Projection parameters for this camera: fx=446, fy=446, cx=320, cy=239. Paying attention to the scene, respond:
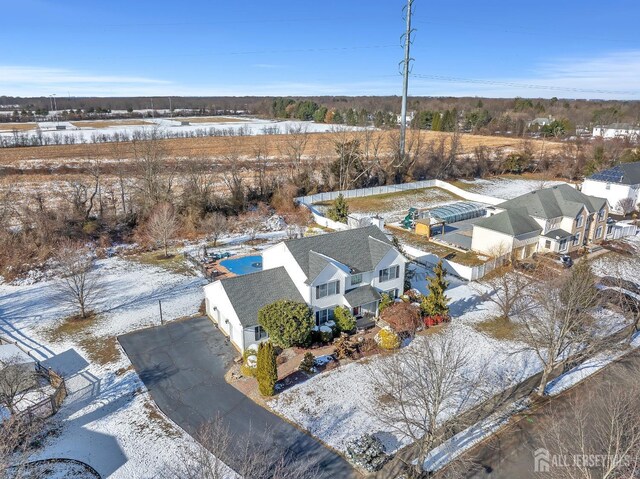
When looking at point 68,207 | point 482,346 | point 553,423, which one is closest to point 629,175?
point 482,346

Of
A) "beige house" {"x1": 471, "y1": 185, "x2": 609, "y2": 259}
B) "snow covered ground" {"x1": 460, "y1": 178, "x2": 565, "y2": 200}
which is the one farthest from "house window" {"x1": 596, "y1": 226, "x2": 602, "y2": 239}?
"snow covered ground" {"x1": 460, "y1": 178, "x2": 565, "y2": 200}

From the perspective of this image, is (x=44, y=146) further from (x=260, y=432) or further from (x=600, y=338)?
(x=600, y=338)

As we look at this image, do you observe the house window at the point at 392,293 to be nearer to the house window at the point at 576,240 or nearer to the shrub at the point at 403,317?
the shrub at the point at 403,317

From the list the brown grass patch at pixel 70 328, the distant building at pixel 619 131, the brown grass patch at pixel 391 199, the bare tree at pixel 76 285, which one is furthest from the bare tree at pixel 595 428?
the distant building at pixel 619 131

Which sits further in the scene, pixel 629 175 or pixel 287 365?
pixel 629 175

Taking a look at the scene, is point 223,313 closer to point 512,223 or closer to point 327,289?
point 327,289
